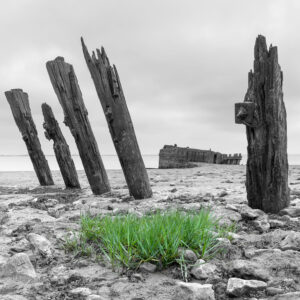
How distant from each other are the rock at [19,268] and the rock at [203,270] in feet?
3.41

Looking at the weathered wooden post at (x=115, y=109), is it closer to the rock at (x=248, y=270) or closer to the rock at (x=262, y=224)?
the rock at (x=262, y=224)

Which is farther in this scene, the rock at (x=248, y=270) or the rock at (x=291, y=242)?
the rock at (x=291, y=242)

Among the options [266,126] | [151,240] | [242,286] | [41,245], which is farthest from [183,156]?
[242,286]

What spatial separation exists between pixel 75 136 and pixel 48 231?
384 centimetres

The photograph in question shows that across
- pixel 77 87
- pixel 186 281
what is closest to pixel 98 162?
pixel 77 87

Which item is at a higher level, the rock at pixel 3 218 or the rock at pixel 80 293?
the rock at pixel 3 218

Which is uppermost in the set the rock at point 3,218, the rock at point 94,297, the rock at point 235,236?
the rock at point 235,236

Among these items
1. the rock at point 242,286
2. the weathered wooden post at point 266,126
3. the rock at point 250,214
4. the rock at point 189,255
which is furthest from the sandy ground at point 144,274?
the weathered wooden post at point 266,126

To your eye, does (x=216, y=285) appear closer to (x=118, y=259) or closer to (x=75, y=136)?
(x=118, y=259)

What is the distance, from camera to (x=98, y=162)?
23.5 feet

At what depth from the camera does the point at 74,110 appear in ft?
22.7

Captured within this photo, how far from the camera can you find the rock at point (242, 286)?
2002 millimetres

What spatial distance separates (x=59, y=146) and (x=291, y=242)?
7.27 metres

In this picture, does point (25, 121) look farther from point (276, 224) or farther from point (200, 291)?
point (200, 291)
